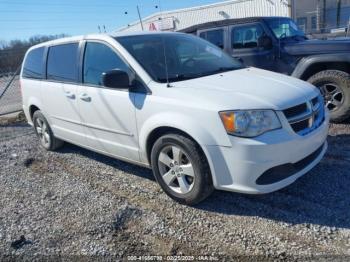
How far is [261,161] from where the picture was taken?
3.05m

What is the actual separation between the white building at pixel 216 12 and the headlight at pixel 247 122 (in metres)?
25.9

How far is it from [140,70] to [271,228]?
6.71 ft

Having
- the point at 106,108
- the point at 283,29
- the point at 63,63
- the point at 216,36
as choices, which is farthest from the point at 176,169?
the point at 283,29

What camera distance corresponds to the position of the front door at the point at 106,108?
12.9ft

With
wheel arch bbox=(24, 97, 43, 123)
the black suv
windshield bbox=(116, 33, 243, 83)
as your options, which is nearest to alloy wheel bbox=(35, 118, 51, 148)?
wheel arch bbox=(24, 97, 43, 123)

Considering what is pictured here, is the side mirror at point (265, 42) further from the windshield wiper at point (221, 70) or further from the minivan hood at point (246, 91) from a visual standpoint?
the minivan hood at point (246, 91)

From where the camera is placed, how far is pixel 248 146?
3.02 metres

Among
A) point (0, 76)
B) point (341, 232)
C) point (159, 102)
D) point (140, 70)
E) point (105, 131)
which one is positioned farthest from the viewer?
point (0, 76)

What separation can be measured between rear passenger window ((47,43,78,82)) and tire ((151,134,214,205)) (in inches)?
69.0

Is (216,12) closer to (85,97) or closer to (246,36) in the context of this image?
A: (246,36)

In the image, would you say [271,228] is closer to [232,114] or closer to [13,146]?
[232,114]

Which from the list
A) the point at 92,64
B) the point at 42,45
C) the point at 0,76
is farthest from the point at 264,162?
the point at 0,76

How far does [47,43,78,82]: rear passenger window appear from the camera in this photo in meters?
4.68

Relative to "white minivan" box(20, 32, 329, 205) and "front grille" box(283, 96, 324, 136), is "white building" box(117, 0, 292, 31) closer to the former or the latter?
"white minivan" box(20, 32, 329, 205)
